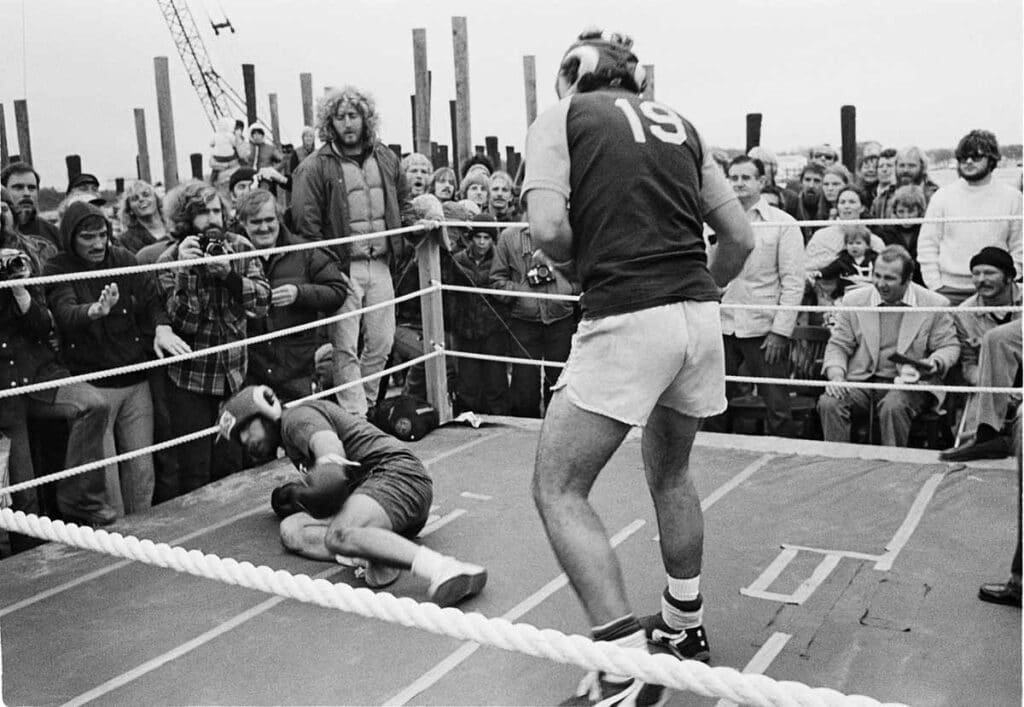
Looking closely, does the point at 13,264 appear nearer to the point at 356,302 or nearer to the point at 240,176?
the point at 356,302

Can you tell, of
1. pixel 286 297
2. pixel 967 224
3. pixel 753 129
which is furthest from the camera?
pixel 753 129

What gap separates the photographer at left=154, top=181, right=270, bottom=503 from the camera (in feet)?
16.6

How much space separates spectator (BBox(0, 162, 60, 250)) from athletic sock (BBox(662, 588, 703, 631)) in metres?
3.75

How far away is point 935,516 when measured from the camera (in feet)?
14.5

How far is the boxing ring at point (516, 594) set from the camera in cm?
312

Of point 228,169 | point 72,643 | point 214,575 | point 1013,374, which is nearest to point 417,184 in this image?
point 228,169

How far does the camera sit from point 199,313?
5.08m

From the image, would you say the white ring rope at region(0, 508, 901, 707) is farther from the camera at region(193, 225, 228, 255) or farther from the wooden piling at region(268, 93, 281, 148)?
the wooden piling at region(268, 93, 281, 148)

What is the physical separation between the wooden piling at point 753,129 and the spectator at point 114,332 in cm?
1075

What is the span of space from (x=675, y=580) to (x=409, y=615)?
1.49 m

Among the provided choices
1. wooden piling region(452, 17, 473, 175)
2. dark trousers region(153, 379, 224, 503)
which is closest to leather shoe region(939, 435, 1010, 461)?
dark trousers region(153, 379, 224, 503)

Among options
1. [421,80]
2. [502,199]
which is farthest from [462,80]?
[502,199]

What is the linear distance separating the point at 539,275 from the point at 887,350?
193 centimetres

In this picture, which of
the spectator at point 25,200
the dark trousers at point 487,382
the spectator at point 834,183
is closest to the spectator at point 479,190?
the dark trousers at point 487,382
